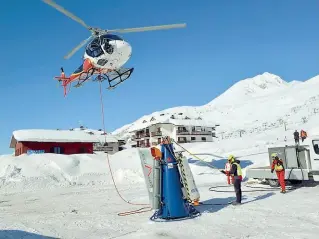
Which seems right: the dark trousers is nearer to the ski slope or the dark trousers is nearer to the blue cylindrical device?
the ski slope

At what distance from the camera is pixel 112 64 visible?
21094 millimetres

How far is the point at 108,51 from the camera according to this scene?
20453 mm

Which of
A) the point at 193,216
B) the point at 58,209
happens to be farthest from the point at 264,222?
the point at 58,209

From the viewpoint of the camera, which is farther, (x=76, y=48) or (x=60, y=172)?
(x=60, y=172)

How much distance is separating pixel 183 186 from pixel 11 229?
15.9 feet

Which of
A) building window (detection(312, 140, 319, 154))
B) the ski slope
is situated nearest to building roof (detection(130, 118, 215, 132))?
the ski slope

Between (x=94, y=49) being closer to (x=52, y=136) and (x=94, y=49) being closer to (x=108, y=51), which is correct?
(x=108, y=51)

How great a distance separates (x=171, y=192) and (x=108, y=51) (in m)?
13.3

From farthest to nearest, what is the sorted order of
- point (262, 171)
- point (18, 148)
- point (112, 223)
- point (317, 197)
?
point (18, 148) → point (262, 171) → point (317, 197) → point (112, 223)

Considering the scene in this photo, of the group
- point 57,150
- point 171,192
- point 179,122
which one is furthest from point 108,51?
point 179,122

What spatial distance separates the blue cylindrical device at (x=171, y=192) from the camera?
9.18m

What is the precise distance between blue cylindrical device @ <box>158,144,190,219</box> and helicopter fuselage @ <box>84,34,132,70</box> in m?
12.6

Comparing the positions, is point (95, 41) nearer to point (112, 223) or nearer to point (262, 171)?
point (262, 171)

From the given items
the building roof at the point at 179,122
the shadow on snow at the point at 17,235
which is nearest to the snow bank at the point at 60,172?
the shadow on snow at the point at 17,235
